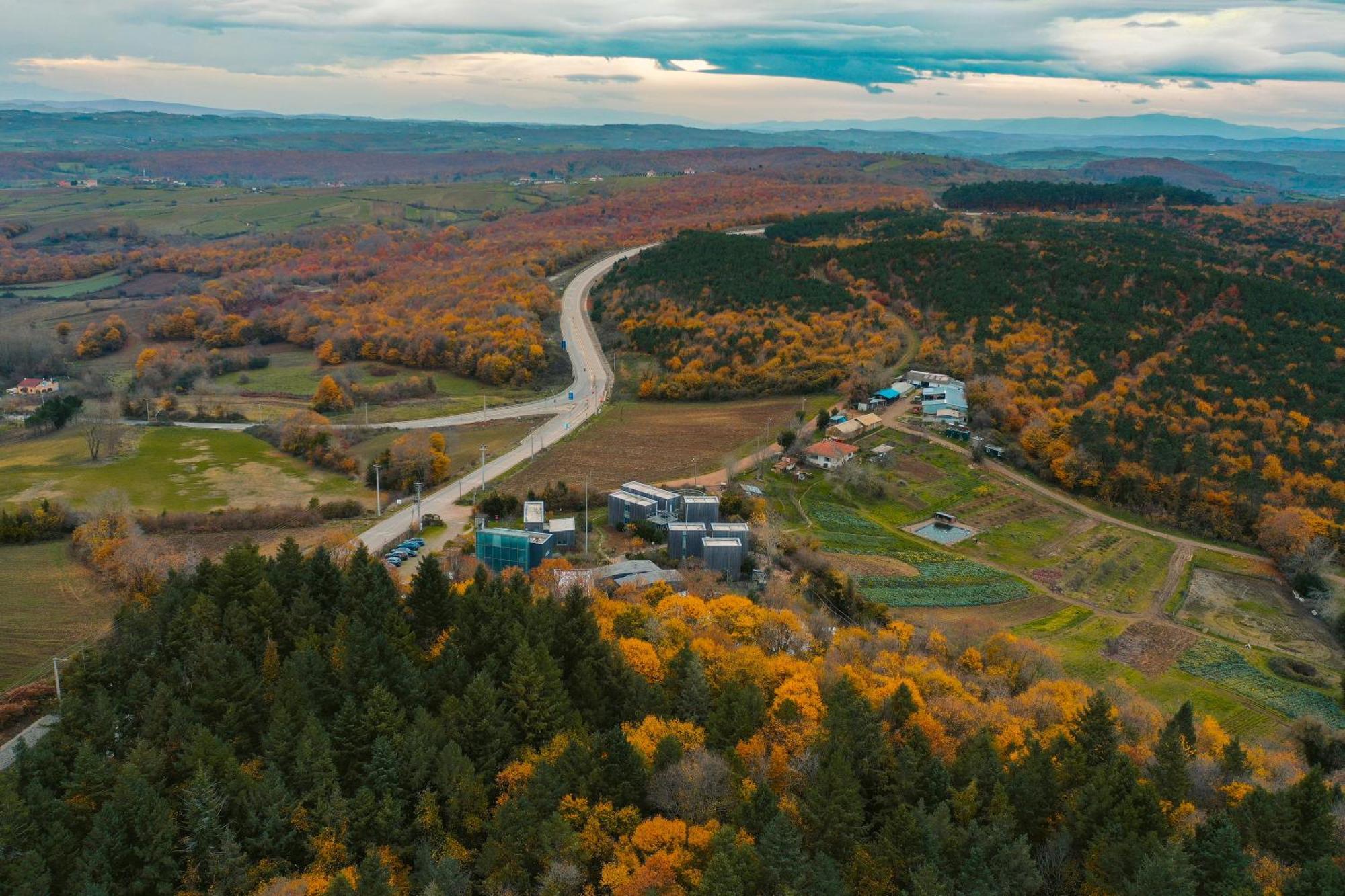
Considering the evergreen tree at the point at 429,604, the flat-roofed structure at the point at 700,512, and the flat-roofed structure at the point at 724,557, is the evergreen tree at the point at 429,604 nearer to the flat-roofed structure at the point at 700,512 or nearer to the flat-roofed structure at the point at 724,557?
the flat-roofed structure at the point at 724,557

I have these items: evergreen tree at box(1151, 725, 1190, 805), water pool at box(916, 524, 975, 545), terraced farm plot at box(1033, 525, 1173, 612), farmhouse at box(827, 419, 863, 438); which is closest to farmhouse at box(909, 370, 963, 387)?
farmhouse at box(827, 419, 863, 438)

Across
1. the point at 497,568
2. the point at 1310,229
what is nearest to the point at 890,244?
the point at 1310,229

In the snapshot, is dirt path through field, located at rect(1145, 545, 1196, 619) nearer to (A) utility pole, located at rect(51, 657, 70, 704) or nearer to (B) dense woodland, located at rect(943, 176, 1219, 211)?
(A) utility pole, located at rect(51, 657, 70, 704)

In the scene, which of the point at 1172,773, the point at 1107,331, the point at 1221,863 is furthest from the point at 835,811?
the point at 1107,331

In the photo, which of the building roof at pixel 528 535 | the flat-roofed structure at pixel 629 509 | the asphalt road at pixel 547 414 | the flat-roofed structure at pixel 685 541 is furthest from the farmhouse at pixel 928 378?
the building roof at pixel 528 535

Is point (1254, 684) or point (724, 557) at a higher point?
point (724, 557)

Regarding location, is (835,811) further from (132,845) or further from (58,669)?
(58,669)
